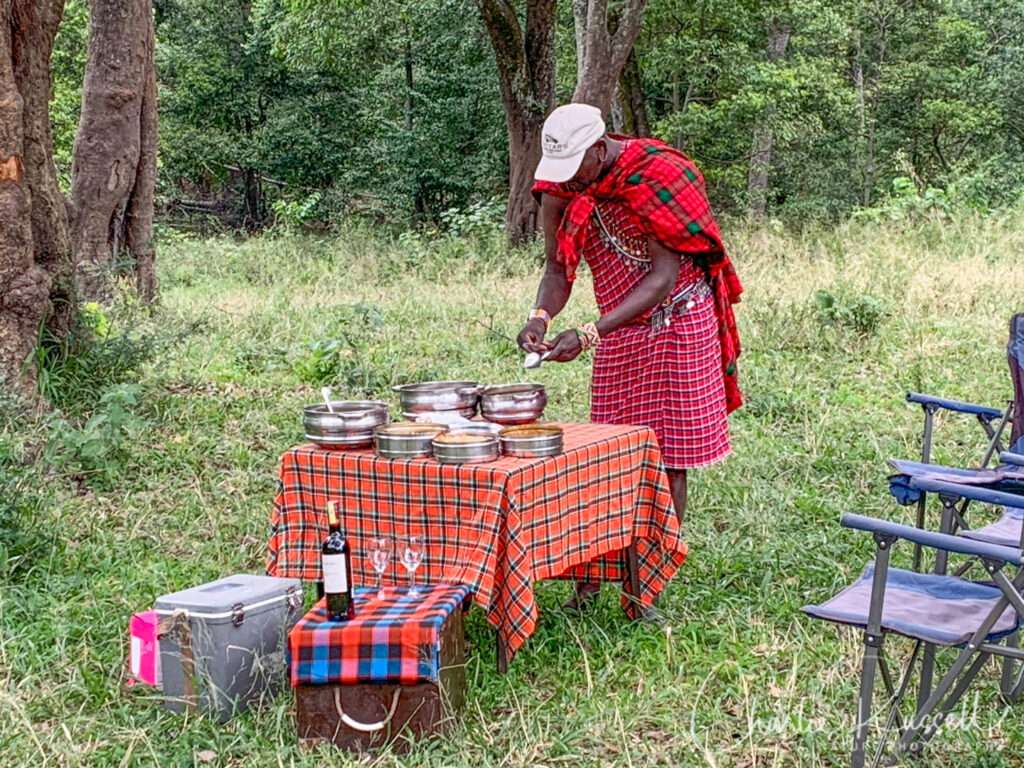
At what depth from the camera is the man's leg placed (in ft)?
15.1

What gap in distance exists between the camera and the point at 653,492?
4355 millimetres

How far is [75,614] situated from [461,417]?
165 centimetres

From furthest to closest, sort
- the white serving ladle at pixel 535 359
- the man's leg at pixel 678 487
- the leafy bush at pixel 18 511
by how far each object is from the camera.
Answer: the leafy bush at pixel 18 511 < the man's leg at pixel 678 487 < the white serving ladle at pixel 535 359

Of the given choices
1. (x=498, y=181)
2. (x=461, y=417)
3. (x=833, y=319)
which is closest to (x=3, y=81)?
(x=461, y=417)

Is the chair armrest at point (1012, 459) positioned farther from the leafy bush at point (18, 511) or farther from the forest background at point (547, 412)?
the leafy bush at point (18, 511)

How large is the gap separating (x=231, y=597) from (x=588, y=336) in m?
1.47

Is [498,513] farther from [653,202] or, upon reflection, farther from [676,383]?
[653,202]

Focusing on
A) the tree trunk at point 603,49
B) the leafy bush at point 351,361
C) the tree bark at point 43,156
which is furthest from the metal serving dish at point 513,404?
the tree trunk at point 603,49

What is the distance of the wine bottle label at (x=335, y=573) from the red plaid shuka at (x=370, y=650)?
0.11m

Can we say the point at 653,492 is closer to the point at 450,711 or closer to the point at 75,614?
the point at 450,711

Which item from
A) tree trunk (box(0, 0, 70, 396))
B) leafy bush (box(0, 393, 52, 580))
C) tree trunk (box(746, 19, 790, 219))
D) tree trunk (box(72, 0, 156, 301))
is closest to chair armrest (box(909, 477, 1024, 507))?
leafy bush (box(0, 393, 52, 580))

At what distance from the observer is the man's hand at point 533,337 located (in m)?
4.22

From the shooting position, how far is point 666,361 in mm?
4465

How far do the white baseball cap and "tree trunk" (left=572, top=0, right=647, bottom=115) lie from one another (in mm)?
9458
